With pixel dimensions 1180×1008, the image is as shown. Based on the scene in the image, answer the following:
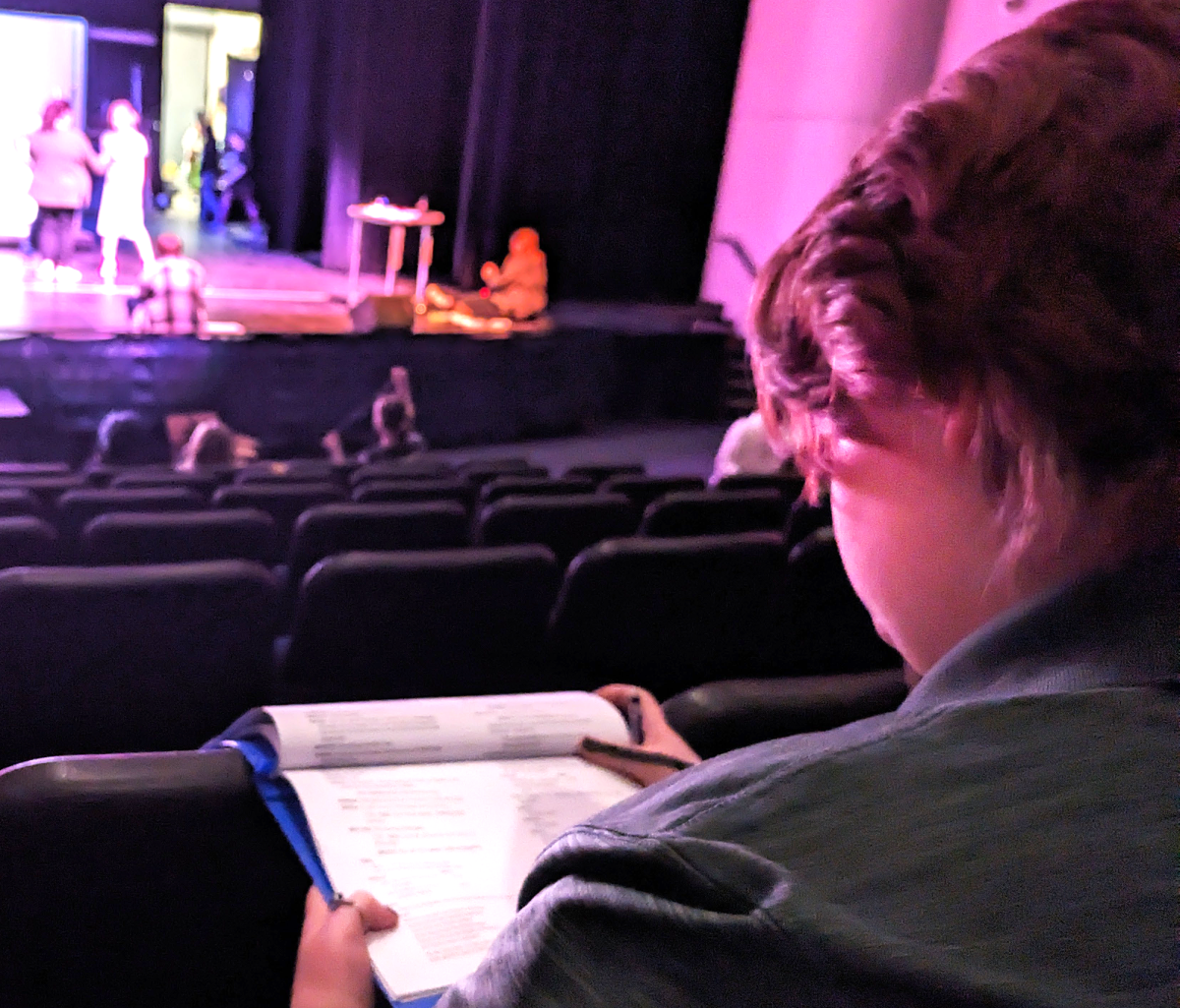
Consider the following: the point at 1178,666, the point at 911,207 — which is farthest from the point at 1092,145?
the point at 1178,666

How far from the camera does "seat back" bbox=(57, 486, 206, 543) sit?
352 centimetres

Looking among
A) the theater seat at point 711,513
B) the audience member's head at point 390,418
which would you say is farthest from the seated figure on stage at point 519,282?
the theater seat at point 711,513

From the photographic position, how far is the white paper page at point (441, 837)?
83cm

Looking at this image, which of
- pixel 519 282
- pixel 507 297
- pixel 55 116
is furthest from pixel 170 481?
pixel 55 116

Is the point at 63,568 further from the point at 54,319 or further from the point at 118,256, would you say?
the point at 118,256

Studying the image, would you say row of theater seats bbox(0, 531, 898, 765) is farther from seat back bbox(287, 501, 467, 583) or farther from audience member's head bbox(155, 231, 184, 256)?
audience member's head bbox(155, 231, 184, 256)

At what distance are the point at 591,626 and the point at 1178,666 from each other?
2.12m

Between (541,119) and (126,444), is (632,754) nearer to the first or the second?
(126,444)

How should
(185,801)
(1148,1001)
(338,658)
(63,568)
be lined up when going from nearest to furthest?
1. (1148,1001)
2. (185,801)
3. (63,568)
4. (338,658)

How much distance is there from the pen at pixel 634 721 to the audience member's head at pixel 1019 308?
0.63 m

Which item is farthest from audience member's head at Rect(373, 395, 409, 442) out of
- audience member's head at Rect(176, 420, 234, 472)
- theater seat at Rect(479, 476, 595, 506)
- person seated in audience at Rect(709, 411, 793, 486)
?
theater seat at Rect(479, 476, 595, 506)

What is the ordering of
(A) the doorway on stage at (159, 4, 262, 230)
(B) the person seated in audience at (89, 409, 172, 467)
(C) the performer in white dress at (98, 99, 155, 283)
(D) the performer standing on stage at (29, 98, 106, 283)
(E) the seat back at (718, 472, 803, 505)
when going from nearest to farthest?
(E) the seat back at (718, 472, 803, 505) → (B) the person seated in audience at (89, 409, 172, 467) → (D) the performer standing on stage at (29, 98, 106, 283) → (C) the performer in white dress at (98, 99, 155, 283) → (A) the doorway on stage at (159, 4, 262, 230)

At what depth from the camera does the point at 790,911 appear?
0.37 m

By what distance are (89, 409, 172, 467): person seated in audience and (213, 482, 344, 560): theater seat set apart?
260cm
